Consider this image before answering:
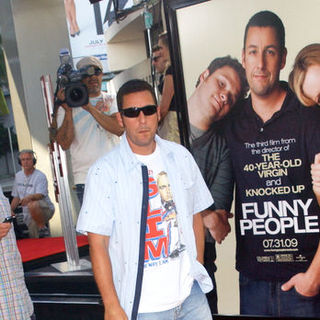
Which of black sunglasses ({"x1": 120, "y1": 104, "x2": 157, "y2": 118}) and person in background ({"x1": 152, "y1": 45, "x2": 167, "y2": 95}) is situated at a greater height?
person in background ({"x1": 152, "y1": 45, "x2": 167, "y2": 95})

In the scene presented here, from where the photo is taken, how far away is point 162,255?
1992mm

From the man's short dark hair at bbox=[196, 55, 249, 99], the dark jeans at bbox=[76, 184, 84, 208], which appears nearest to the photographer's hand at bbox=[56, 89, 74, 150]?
the dark jeans at bbox=[76, 184, 84, 208]

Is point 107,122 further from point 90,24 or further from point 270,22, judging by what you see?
point 270,22

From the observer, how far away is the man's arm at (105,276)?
6.27 ft

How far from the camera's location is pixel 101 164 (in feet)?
6.60

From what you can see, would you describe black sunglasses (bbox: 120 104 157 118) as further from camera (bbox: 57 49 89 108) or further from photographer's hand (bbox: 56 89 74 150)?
photographer's hand (bbox: 56 89 74 150)

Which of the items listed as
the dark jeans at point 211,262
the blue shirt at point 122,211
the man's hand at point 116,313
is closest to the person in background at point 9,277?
the blue shirt at point 122,211

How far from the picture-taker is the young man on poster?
2.86 metres

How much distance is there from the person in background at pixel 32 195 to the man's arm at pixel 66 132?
89cm

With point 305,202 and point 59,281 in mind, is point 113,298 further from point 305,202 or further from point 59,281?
point 59,281

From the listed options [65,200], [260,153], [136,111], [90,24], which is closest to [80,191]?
[65,200]

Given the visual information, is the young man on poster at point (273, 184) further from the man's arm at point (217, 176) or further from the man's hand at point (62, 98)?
the man's hand at point (62, 98)

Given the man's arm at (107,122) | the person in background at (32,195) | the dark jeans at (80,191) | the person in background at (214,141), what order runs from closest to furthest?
the person in background at (214,141)
the man's arm at (107,122)
the dark jeans at (80,191)
the person in background at (32,195)

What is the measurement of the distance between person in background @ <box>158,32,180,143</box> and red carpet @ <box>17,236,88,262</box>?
69.4 inches
